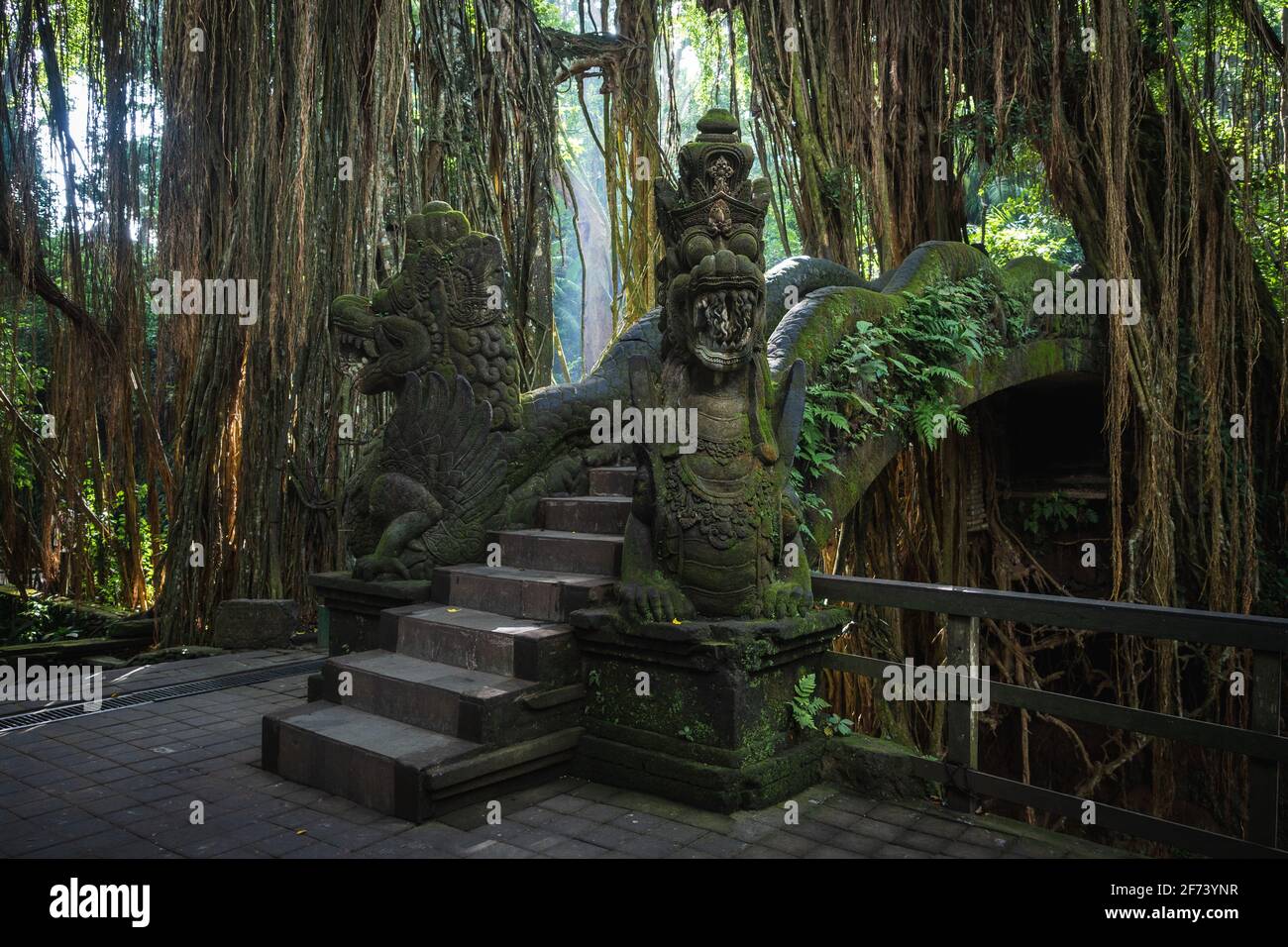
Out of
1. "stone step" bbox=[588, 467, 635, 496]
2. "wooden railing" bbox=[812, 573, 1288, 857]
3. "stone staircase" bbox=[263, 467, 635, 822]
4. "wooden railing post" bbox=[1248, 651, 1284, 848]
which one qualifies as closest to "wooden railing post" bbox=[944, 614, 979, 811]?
"wooden railing" bbox=[812, 573, 1288, 857]

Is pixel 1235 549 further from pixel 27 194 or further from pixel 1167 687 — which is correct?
pixel 27 194

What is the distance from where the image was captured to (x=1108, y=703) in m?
2.95

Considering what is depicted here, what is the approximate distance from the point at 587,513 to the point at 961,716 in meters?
2.06

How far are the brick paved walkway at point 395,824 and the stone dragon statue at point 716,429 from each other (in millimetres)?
747

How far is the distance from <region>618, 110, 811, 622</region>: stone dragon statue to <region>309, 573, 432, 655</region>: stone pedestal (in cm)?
141

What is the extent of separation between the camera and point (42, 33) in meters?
5.09

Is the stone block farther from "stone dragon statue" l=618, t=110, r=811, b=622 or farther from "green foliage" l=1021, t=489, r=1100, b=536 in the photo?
"green foliage" l=1021, t=489, r=1100, b=536

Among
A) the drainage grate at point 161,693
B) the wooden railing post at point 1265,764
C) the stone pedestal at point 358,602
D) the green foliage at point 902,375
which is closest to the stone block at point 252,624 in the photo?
the drainage grate at point 161,693

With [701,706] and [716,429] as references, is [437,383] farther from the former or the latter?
[701,706]

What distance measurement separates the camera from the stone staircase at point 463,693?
3.30 m

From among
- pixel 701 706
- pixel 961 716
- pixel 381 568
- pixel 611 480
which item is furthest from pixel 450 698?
pixel 961 716

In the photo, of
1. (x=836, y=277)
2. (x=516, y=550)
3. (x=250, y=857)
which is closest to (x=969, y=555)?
(x=836, y=277)

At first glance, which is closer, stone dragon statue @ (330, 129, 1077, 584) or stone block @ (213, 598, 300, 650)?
stone dragon statue @ (330, 129, 1077, 584)

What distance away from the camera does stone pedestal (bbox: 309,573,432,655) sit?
4.51 meters
